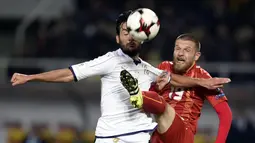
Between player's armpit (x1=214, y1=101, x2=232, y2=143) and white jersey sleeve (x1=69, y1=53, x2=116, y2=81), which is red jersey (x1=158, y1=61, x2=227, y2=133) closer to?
player's armpit (x1=214, y1=101, x2=232, y2=143)

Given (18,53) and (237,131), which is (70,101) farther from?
(237,131)

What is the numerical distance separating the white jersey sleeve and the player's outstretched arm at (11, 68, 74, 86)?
0.19 feet

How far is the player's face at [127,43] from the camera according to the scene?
7.98 metres

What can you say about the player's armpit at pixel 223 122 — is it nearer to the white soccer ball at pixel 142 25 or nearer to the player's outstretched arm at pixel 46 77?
the white soccer ball at pixel 142 25

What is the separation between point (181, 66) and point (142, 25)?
94 cm

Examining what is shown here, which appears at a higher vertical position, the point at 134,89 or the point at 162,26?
the point at 162,26

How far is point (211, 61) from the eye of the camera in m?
14.9

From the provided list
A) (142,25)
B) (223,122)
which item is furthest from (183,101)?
(142,25)

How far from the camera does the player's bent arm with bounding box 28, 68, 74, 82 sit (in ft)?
25.0

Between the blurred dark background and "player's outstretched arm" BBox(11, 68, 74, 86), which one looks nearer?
"player's outstretched arm" BBox(11, 68, 74, 86)


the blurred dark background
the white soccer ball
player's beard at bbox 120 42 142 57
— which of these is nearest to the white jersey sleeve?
player's beard at bbox 120 42 142 57

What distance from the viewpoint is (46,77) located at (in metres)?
7.67

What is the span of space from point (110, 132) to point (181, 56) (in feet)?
3.88

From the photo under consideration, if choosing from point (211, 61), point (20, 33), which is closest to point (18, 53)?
point (20, 33)
